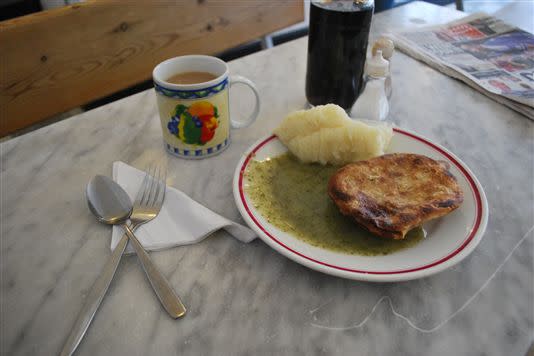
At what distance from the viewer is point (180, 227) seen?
0.56 meters

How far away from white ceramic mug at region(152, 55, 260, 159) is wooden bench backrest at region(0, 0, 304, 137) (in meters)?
0.40

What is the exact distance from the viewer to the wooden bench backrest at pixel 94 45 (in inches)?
34.6

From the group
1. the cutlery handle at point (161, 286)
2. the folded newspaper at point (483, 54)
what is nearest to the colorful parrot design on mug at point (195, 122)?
the cutlery handle at point (161, 286)

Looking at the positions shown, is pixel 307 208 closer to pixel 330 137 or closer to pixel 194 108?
pixel 330 137

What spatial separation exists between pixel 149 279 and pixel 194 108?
273 millimetres

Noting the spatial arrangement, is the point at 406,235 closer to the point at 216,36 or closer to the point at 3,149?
the point at 3,149

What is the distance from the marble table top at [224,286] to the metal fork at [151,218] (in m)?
0.01

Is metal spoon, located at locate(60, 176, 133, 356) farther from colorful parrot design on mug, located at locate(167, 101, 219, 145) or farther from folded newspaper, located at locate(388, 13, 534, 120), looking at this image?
folded newspaper, located at locate(388, 13, 534, 120)

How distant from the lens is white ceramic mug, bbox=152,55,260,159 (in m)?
0.62

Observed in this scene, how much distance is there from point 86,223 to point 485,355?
525mm

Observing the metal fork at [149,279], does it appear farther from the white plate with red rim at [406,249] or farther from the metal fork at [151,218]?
the white plate with red rim at [406,249]

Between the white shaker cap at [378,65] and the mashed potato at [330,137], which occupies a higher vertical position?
the white shaker cap at [378,65]

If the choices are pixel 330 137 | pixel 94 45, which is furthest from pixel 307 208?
pixel 94 45

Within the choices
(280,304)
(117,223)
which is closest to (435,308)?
(280,304)
